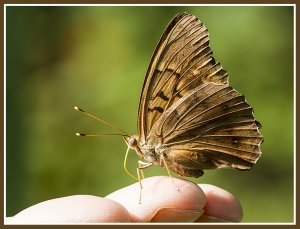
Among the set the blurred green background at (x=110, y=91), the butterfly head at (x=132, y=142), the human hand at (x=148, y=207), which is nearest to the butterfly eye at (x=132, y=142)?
the butterfly head at (x=132, y=142)

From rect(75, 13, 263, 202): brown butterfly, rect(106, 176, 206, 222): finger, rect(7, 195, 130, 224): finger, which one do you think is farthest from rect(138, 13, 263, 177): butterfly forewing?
rect(7, 195, 130, 224): finger

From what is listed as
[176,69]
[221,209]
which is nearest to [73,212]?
[221,209]

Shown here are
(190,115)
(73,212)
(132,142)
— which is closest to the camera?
(73,212)

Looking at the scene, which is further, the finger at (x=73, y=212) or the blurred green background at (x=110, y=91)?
the blurred green background at (x=110, y=91)

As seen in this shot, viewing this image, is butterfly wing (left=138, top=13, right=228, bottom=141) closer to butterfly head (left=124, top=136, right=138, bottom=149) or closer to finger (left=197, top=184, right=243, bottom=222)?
butterfly head (left=124, top=136, right=138, bottom=149)

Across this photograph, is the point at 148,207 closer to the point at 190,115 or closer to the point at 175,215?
the point at 175,215

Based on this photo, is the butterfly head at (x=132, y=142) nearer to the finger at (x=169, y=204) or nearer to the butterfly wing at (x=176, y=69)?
the butterfly wing at (x=176, y=69)
